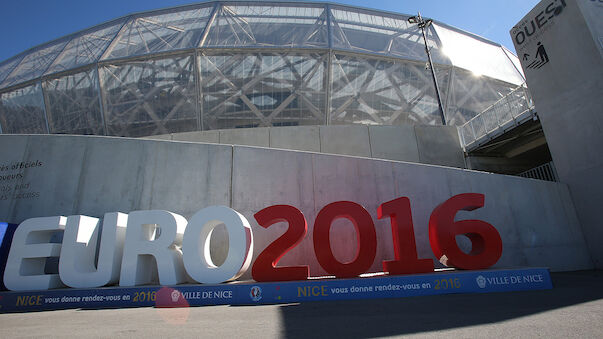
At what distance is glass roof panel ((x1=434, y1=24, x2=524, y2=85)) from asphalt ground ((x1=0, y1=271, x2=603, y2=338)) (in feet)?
91.0

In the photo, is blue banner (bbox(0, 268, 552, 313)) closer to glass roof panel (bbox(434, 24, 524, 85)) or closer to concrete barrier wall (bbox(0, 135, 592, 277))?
concrete barrier wall (bbox(0, 135, 592, 277))

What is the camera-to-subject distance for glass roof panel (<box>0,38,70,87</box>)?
28.4 metres

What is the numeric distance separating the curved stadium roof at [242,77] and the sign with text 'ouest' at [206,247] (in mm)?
18100

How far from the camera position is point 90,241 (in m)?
8.27

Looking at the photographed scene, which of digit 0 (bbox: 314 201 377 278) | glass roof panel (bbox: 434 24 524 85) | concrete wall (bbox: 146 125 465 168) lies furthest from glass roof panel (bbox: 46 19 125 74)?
glass roof panel (bbox: 434 24 524 85)

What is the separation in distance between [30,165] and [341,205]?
11.1 m

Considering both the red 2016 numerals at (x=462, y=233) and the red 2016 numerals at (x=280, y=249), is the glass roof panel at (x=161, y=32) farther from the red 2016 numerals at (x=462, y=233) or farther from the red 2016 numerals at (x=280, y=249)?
the red 2016 numerals at (x=462, y=233)

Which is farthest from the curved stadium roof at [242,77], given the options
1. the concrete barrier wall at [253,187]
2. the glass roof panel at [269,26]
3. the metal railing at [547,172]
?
the concrete barrier wall at [253,187]

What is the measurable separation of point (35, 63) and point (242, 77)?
928 inches

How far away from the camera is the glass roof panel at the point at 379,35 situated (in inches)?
1050

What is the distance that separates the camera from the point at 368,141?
50.1 ft

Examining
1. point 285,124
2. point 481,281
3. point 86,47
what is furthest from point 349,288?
point 86,47

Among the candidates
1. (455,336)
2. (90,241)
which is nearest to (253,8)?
(90,241)

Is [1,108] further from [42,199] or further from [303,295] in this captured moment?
[303,295]
